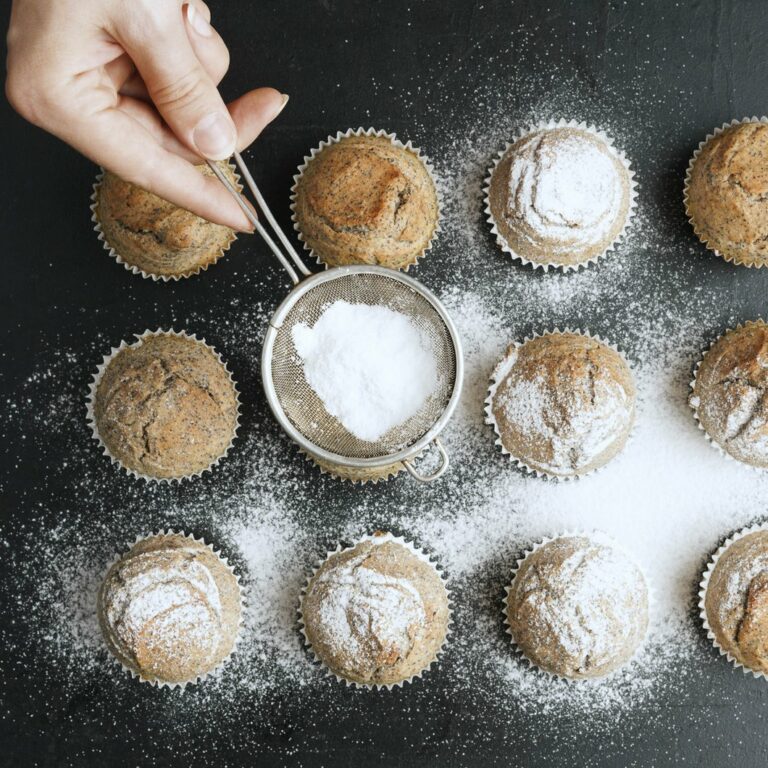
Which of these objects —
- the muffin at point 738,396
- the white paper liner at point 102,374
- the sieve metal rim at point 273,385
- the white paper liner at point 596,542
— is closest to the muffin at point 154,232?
the white paper liner at point 102,374

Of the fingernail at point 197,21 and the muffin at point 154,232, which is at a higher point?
the fingernail at point 197,21

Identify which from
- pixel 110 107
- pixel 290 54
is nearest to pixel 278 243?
pixel 290 54

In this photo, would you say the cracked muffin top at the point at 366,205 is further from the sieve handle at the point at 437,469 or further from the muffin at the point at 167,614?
the muffin at the point at 167,614

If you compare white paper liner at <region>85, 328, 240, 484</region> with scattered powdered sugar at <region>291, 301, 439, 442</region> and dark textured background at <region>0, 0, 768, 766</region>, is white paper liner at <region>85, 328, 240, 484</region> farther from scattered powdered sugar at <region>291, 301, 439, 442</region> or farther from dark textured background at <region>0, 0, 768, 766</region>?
scattered powdered sugar at <region>291, 301, 439, 442</region>

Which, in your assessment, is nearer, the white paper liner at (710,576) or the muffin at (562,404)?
the muffin at (562,404)

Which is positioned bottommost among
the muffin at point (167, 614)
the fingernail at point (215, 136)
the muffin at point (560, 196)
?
the muffin at point (167, 614)

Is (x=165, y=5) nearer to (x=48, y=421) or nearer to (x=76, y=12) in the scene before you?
(x=76, y=12)
